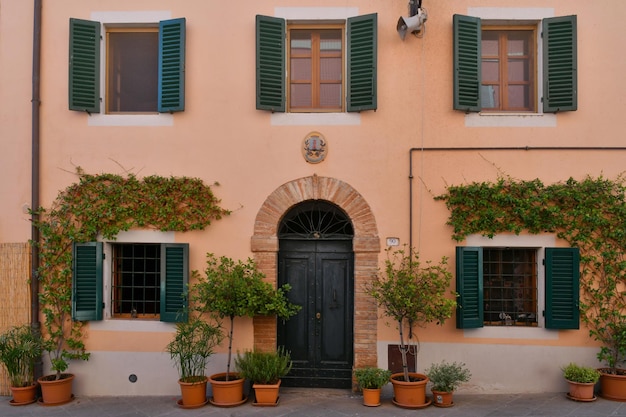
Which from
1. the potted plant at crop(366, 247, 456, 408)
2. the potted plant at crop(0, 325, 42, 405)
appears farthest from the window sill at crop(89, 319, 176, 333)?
the potted plant at crop(366, 247, 456, 408)

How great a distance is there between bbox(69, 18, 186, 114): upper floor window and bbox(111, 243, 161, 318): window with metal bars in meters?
2.17

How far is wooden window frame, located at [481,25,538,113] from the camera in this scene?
26.3 feet

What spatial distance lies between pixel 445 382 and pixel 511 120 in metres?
3.90

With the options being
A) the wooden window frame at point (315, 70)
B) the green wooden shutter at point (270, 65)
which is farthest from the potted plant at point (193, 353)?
the wooden window frame at point (315, 70)

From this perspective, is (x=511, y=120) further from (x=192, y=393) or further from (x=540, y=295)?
(x=192, y=393)

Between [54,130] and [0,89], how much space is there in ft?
3.57

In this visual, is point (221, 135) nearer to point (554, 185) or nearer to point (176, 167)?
point (176, 167)

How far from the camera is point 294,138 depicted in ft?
25.9

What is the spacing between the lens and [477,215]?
7.73 m

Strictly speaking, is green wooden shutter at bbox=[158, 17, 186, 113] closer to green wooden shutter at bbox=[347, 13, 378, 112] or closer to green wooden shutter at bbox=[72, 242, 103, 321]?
green wooden shutter at bbox=[72, 242, 103, 321]

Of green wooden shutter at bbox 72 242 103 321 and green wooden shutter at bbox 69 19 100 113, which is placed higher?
green wooden shutter at bbox 69 19 100 113

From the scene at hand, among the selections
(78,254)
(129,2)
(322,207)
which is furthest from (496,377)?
(129,2)

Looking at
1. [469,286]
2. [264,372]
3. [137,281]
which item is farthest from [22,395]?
[469,286]

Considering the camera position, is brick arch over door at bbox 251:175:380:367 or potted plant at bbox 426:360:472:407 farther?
brick arch over door at bbox 251:175:380:367
